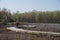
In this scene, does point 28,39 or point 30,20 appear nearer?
point 28,39

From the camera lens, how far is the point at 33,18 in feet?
89.9

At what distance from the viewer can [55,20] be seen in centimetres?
2630

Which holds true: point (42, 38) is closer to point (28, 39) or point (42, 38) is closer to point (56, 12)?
point (28, 39)

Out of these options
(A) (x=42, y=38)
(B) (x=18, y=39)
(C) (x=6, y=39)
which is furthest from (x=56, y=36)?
(C) (x=6, y=39)

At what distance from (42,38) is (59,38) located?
0.62 m

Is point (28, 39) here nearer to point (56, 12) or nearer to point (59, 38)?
point (59, 38)

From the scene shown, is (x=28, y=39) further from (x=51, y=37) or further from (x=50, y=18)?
(x=50, y=18)

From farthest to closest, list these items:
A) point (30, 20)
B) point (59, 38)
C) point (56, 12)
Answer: point (56, 12), point (30, 20), point (59, 38)

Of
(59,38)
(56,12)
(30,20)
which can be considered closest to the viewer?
(59,38)

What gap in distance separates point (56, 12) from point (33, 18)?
20.0 ft

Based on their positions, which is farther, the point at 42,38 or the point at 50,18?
the point at 50,18

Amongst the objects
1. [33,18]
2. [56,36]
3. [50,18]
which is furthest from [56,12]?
[56,36]

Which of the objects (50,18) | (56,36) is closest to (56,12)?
(50,18)

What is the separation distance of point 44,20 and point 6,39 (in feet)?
69.1
